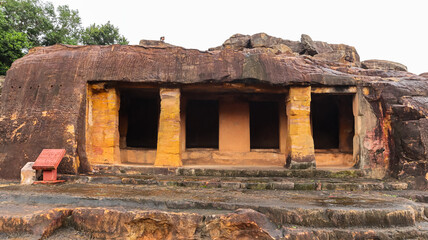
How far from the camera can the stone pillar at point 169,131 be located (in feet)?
24.5

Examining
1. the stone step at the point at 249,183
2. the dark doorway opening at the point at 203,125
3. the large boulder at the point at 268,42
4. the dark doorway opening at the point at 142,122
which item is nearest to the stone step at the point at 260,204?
the stone step at the point at 249,183

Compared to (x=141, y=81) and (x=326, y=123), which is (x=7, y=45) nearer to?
(x=141, y=81)

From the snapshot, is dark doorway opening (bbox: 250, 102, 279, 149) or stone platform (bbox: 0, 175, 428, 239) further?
dark doorway opening (bbox: 250, 102, 279, 149)

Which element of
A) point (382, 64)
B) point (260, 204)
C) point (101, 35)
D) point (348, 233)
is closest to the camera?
point (348, 233)

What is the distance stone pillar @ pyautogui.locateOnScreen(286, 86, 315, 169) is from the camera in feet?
24.5

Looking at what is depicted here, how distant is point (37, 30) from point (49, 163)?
15.3m

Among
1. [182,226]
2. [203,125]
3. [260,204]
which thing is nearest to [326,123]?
[203,125]

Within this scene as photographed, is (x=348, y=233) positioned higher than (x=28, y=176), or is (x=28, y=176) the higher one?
(x=28, y=176)

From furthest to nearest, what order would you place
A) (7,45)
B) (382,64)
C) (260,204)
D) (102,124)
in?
(7,45) < (382,64) < (102,124) < (260,204)

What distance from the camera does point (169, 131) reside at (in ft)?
24.8

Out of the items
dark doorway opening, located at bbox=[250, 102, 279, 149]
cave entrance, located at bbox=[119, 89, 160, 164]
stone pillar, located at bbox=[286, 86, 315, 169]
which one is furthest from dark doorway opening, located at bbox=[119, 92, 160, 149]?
stone pillar, located at bbox=[286, 86, 315, 169]

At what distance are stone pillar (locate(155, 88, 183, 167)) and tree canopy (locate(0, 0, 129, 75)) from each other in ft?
32.7

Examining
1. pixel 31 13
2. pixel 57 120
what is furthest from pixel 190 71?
pixel 31 13

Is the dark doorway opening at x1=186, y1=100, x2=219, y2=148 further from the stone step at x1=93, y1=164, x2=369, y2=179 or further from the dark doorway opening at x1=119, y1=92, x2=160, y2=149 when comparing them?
the stone step at x1=93, y1=164, x2=369, y2=179
